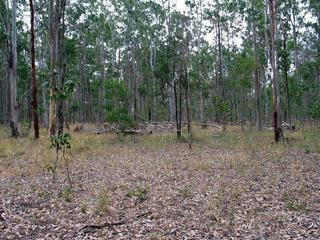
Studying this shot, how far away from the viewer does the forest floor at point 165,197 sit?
19.9 ft

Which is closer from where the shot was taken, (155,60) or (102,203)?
(102,203)

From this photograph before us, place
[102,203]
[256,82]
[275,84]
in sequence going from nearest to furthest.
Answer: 1. [102,203]
2. [275,84]
3. [256,82]

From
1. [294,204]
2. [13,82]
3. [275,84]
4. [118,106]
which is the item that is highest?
[13,82]

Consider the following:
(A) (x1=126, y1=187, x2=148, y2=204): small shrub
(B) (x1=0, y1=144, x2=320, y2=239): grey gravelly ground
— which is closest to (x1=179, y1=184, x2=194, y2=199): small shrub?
(B) (x1=0, y1=144, x2=320, y2=239): grey gravelly ground

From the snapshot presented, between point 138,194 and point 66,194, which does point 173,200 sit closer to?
point 138,194

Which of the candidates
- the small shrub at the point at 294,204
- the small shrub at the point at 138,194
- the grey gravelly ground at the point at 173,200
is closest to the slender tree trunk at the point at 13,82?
the grey gravelly ground at the point at 173,200

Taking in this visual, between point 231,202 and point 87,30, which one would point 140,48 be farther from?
point 231,202

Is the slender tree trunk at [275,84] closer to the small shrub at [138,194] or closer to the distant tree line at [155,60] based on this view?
the distant tree line at [155,60]

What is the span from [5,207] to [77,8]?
876 inches

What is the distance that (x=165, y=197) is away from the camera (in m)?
7.90

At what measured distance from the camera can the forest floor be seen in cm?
605

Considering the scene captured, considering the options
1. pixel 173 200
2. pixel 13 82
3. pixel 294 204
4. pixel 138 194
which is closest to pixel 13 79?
pixel 13 82

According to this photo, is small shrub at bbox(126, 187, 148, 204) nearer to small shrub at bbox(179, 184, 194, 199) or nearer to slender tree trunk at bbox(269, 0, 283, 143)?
small shrub at bbox(179, 184, 194, 199)

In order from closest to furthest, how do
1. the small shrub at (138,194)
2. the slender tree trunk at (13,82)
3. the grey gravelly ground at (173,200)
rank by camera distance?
the grey gravelly ground at (173,200)
the small shrub at (138,194)
the slender tree trunk at (13,82)
